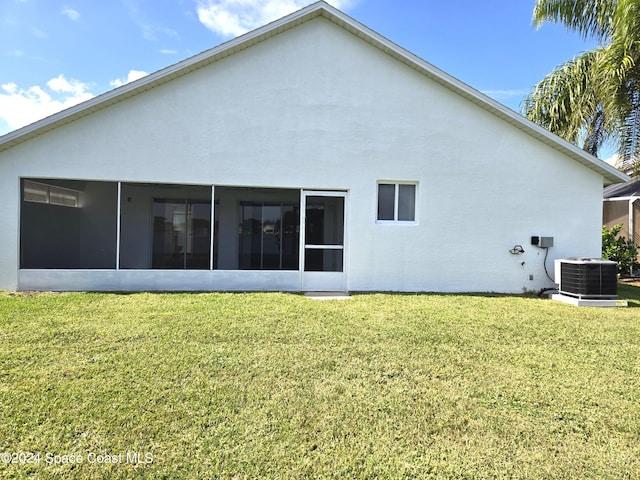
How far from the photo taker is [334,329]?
548cm

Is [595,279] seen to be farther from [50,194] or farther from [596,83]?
[50,194]

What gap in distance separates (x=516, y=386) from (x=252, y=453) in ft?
9.32

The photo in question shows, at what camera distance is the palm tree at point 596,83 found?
8.94 m

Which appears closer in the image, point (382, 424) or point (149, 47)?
point (382, 424)

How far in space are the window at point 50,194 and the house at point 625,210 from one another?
20789 mm

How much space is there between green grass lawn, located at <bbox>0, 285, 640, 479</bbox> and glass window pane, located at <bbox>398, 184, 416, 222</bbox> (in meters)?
3.50

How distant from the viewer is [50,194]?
9.06 meters

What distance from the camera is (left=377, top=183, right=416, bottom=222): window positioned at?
29.3 ft

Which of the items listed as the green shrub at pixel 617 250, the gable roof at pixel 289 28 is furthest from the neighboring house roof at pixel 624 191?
the gable roof at pixel 289 28

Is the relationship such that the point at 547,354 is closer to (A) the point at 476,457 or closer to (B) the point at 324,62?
(A) the point at 476,457

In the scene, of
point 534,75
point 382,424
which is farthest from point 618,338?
point 534,75

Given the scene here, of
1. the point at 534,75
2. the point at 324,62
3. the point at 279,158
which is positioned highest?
the point at 534,75

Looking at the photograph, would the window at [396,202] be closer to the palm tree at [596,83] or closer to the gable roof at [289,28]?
the gable roof at [289,28]

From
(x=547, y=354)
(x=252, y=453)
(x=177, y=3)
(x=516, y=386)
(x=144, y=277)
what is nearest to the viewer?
(x=252, y=453)
